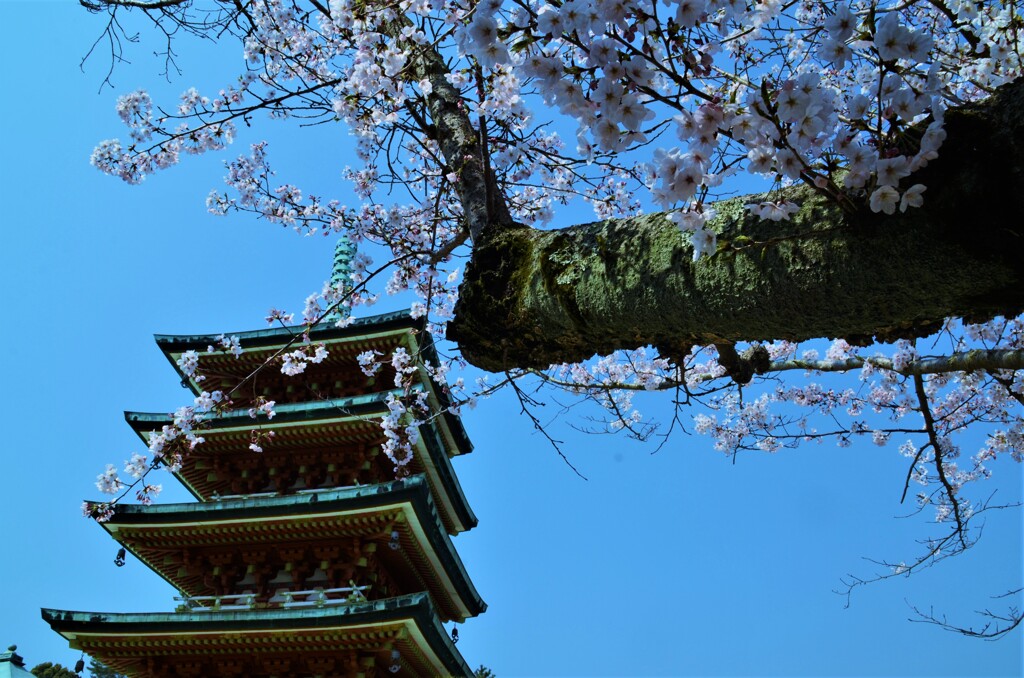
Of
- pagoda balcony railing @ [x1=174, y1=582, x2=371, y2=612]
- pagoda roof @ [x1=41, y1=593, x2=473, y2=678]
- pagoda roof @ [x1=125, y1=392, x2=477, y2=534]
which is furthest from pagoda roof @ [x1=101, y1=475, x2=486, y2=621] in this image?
pagoda roof @ [x1=41, y1=593, x2=473, y2=678]

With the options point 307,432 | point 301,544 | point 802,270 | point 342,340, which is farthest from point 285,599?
point 802,270

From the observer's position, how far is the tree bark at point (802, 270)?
140 centimetres

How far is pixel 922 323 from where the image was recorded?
1.71 m

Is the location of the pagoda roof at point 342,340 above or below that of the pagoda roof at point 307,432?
above

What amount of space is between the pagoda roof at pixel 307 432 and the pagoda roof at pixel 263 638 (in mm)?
2506

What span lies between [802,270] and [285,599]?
381 inches

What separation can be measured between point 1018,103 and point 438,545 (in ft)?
32.7

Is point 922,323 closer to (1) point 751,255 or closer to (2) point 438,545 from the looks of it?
(1) point 751,255

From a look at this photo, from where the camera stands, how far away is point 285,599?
9609mm

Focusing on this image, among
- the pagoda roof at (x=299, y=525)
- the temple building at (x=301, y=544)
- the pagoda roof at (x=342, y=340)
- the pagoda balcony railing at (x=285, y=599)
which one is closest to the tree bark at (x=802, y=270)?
the temple building at (x=301, y=544)

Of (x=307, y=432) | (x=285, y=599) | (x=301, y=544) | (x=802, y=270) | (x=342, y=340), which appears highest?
(x=342, y=340)

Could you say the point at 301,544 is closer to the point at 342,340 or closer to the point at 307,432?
the point at 307,432

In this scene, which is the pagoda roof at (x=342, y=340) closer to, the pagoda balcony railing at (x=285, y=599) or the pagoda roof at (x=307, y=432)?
the pagoda roof at (x=307, y=432)

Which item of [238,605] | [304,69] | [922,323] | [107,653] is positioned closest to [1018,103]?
[922,323]
